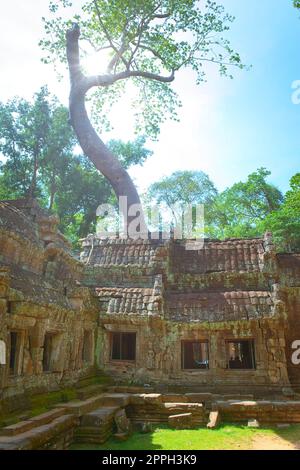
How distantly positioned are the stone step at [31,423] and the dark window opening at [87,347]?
3.58m

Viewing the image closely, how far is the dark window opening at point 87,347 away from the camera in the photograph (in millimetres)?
10711

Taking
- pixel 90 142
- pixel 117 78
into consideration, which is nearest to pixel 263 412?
pixel 90 142

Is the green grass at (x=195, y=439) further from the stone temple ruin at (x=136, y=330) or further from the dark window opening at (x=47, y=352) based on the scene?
the dark window opening at (x=47, y=352)

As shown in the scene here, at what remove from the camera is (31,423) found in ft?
19.5

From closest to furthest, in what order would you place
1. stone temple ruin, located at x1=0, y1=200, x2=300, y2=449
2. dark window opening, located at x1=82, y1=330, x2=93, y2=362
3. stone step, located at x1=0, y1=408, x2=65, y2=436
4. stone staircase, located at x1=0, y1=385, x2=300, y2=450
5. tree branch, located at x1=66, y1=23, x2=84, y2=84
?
stone step, located at x1=0, y1=408, x2=65, y2=436 < stone staircase, located at x1=0, y1=385, x2=300, y2=450 < stone temple ruin, located at x1=0, y1=200, x2=300, y2=449 < dark window opening, located at x1=82, y1=330, x2=93, y2=362 < tree branch, located at x1=66, y1=23, x2=84, y2=84

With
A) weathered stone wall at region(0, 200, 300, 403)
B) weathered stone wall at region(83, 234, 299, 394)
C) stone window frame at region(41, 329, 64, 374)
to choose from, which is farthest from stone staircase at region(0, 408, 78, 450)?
weathered stone wall at region(83, 234, 299, 394)

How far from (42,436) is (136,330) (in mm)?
5817

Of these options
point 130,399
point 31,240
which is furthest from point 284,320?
point 31,240

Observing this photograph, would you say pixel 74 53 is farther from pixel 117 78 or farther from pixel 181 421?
pixel 181 421

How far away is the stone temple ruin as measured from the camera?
23.1 ft

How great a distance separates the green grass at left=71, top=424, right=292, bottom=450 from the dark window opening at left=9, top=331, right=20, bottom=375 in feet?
5.81

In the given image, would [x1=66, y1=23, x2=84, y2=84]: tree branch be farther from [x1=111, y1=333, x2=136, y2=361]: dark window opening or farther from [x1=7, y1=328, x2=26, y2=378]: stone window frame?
[x1=7, y1=328, x2=26, y2=378]: stone window frame

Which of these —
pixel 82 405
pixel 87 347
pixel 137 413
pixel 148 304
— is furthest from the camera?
pixel 148 304
